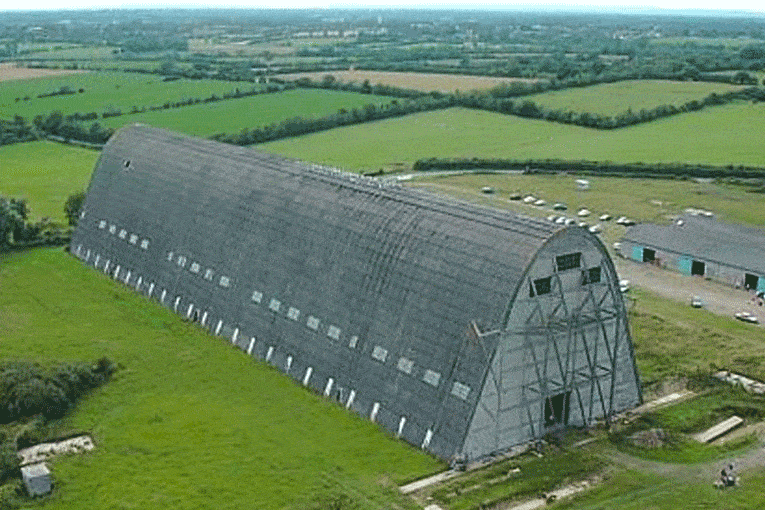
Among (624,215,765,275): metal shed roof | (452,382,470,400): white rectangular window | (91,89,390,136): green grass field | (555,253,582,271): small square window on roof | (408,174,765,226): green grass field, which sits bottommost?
(408,174,765,226): green grass field

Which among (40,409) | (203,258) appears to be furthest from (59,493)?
(203,258)

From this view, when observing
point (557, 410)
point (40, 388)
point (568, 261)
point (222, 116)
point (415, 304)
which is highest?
point (568, 261)

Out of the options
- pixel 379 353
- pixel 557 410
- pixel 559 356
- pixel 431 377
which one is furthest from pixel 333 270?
pixel 557 410

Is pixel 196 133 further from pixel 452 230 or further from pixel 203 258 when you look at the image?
pixel 452 230

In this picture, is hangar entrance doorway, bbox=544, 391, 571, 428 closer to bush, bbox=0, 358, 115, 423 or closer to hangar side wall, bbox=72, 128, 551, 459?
hangar side wall, bbox=72, 128, 551, 459

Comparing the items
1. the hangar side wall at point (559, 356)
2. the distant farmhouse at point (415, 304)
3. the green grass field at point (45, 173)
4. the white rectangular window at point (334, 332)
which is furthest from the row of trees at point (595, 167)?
the white rectangular window at point (334, 332)

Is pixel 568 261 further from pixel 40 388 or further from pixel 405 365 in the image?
pixel 40 388

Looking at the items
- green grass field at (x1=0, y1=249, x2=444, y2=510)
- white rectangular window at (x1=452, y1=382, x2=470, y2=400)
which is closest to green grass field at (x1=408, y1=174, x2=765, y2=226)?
green grass field at (x1=0, y1=249, x2=444, y2=510)
